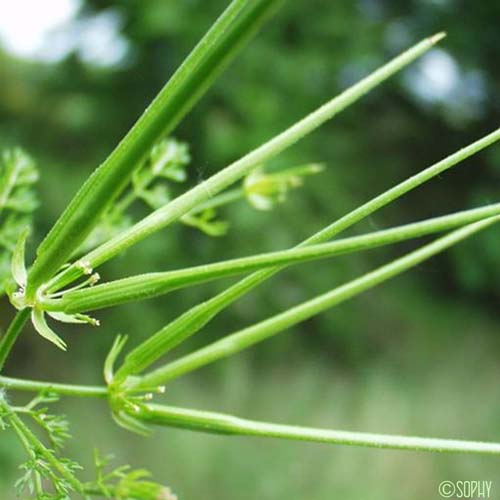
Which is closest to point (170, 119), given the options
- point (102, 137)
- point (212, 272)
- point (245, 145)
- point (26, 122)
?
point (212, 272)

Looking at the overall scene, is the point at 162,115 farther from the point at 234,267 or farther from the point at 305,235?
the point at 305,235

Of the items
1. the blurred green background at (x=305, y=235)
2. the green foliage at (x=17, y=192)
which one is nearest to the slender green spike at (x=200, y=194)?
the green foliage at (x=17, y=192)

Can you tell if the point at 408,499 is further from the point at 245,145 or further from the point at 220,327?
the point at 245,145

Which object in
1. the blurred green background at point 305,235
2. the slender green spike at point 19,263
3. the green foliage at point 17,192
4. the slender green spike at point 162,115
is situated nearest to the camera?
the slender green spike at point 162,115

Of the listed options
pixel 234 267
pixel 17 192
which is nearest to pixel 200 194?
pixel 234 267

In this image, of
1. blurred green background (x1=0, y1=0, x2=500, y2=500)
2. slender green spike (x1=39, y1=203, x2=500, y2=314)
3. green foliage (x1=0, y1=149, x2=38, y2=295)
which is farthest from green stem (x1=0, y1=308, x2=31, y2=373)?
blurred green background (x1=0, y1=0, x2=500, y2=500)

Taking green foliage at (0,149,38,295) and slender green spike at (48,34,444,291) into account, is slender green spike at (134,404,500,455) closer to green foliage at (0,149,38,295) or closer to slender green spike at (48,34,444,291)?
slender green spike at (48,34,444,291)

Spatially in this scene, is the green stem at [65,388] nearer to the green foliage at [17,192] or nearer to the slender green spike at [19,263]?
the slender green spike at [19,263]
